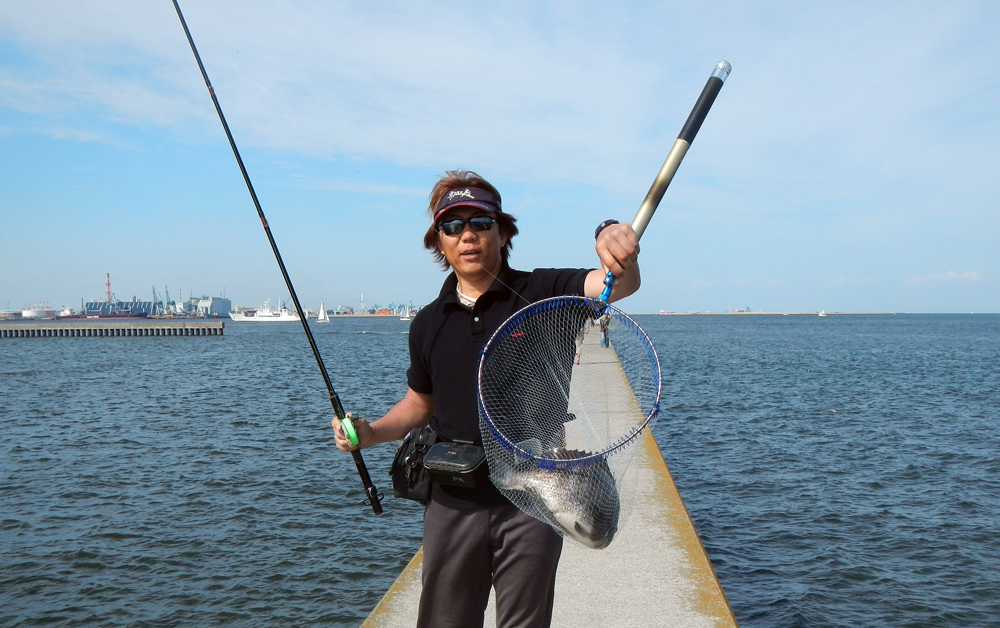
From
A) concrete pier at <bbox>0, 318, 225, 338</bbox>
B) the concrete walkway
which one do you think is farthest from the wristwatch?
concrete pier at <bbox>0, 318, 225, 338</bbox>

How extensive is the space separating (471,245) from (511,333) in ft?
1.32

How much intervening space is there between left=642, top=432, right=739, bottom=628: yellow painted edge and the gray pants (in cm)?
89

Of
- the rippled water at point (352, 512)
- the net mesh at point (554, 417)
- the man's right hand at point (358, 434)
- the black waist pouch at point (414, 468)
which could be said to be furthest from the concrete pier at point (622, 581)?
the rippled water at point (352, 512)

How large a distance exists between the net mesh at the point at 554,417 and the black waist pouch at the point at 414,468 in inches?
14.8

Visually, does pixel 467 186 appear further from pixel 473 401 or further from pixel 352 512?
pixel 352 512

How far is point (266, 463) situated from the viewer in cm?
1559

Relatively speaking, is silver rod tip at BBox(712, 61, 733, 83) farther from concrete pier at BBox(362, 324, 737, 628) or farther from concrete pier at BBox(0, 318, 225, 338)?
concrete pier at BBox(0, 318, 225, 338)

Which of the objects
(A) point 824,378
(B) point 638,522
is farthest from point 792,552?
(A) point 824,378

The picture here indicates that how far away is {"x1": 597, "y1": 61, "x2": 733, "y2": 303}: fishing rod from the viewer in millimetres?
2598

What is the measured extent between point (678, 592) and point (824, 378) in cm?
3252

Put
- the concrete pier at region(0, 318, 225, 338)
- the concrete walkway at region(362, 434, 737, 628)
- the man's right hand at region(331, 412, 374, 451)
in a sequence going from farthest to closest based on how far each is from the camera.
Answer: the concrete pier at region(0, 318, 225, 338)
the concrete walkway at region(362, 434, 737, 628)
the man's right hand at region(331, 412, 374, 451)

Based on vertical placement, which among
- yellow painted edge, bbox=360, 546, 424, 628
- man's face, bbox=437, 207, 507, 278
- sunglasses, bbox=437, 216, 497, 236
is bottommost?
yellow painted edge, bbox=360, 546, 424, 628

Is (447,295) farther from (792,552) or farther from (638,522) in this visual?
(792,552)

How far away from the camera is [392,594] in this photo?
17.7ft
